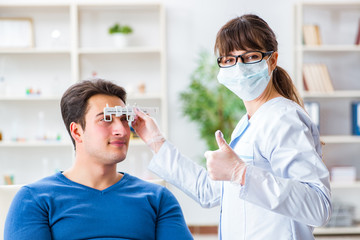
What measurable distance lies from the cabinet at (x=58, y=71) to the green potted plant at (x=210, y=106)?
36cm

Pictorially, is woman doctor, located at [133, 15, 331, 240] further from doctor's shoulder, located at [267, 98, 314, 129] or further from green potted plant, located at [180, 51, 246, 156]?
green potted plant, located at [180, 51, 246, 156]

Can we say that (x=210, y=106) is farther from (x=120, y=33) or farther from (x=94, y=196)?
(x=94, y=196)

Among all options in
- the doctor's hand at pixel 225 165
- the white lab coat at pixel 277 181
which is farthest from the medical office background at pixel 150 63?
the doctor's hand at pixel 225 165

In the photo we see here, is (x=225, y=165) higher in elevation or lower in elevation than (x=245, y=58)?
lower

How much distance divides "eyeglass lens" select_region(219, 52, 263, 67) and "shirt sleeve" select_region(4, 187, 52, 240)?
75 centimetres

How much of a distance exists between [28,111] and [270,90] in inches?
121

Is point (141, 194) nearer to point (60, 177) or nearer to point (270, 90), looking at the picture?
point (60, 177)

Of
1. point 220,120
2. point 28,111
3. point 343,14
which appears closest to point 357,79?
point 343,14

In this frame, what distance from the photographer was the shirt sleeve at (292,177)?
1.25 m

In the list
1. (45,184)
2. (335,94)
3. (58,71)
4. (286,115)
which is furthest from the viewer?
(58,71)

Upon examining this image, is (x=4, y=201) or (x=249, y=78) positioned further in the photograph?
(x=4, y=201)

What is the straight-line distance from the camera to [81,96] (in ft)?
5.35

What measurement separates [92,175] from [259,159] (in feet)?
1.83

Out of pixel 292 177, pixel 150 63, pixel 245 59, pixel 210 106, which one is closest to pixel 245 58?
pixel 245 59
